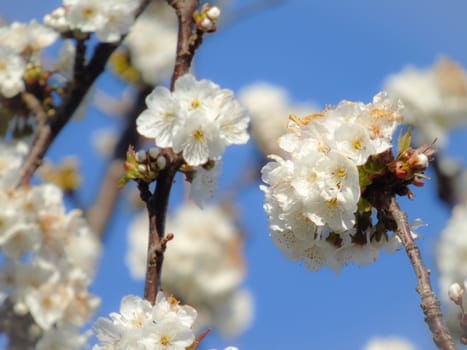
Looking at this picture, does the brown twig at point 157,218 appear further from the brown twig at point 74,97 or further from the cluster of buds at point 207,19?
the brown twig at point 74,97

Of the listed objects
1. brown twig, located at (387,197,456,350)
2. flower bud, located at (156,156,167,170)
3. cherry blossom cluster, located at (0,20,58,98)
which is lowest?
brown twig, located at (387,197,456,350)

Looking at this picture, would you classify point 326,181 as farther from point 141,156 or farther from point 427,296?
point 141,156

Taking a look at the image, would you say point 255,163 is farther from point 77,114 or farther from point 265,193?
point 265,193

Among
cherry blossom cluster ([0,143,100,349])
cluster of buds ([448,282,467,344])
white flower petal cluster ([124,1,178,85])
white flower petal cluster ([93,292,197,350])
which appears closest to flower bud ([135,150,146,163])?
white flower petal cluster ([93,292,197,350])

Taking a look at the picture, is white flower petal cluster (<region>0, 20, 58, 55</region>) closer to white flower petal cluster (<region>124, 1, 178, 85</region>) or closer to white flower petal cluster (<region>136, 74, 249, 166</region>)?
white flower petal cluster (<region>136, 74, 249, 166</region>)

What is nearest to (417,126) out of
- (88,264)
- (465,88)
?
(465,88)
